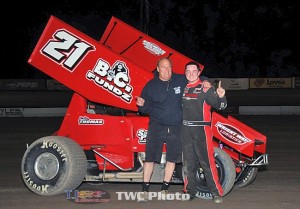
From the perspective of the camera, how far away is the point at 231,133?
8.36 meters

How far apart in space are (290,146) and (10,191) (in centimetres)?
671

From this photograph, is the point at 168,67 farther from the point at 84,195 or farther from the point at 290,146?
the point at 290,146

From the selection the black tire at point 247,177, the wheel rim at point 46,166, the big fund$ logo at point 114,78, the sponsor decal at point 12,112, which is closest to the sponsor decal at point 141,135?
the big fund$ logo at point 114,78

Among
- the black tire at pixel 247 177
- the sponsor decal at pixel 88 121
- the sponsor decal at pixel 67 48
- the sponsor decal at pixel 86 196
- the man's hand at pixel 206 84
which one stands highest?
the sponsor decal at pixel 67 48

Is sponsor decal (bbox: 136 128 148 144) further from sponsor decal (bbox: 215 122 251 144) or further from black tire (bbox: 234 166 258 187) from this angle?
black tire (bbox: 234 166 258 187)

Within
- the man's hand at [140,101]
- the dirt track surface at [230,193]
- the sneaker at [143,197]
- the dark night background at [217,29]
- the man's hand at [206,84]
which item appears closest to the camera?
the man's hand at [206,84]

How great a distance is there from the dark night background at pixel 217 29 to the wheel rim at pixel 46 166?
49.9 metres

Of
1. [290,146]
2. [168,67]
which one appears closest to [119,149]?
[168,67]

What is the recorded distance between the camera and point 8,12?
59.8m

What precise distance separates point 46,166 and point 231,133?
2181 mm

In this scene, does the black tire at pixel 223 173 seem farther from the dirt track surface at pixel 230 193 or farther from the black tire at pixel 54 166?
the black tire at pixel 54 166

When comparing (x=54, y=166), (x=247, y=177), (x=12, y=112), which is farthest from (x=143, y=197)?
(x=12, y=112)

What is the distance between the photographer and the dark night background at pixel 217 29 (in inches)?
2352

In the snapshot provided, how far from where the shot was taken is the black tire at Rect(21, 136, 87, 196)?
8.25m
